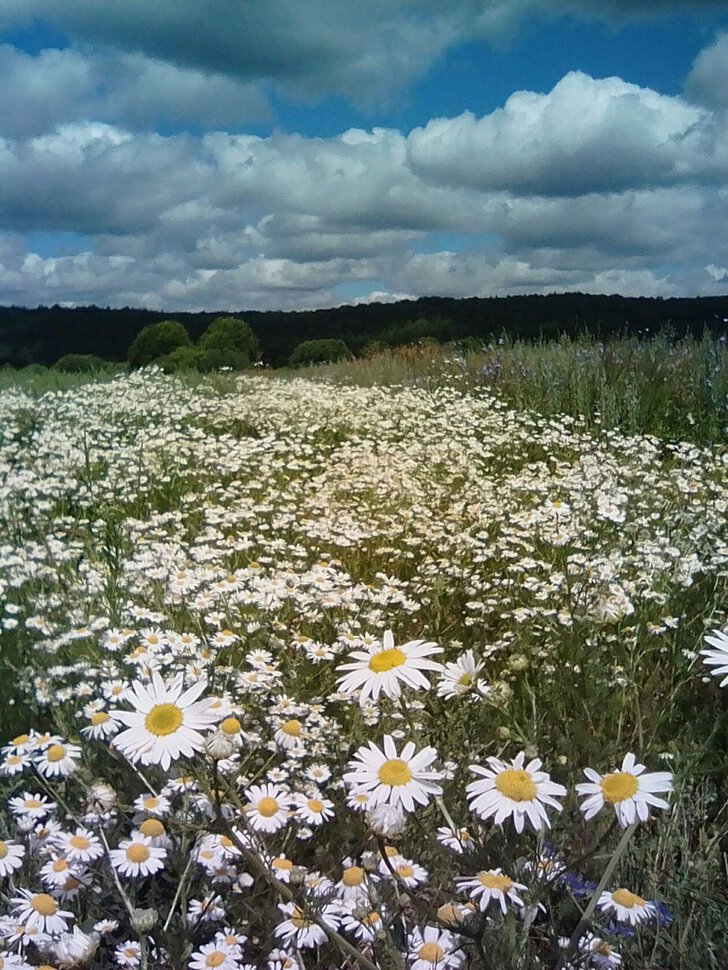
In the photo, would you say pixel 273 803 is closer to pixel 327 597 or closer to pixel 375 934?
pixel 375 934

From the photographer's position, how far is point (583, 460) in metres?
4.77

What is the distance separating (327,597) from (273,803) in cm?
136

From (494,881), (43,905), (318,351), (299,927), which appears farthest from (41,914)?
(318,351)

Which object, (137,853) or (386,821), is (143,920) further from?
(386,821)

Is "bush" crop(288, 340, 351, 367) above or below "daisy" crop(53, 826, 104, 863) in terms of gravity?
above

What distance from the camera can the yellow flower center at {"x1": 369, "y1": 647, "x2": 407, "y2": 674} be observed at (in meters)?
1.32

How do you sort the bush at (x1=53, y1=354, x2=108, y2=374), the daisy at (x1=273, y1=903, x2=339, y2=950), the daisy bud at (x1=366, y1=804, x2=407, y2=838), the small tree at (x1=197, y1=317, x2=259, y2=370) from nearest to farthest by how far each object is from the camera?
the daisy bud at (x1=366, y1=804, x2=407, y2=838)
the daisy at (x1=273, y1=903, x2=339, y2=950)
the bush at (x1=53, y1=354, x2=108, y2=374)
the small tree at (x1=197, y1=317, x2=259, y2=370)

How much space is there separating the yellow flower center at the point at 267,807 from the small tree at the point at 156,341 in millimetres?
10302

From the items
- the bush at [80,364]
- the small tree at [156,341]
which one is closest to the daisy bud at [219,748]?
the bush at [80,364]

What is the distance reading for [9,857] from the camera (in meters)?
1.59

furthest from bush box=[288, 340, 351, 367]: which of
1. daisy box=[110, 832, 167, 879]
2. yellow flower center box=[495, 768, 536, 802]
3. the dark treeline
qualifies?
yellow flower center box=[495, 768, 536, 802]

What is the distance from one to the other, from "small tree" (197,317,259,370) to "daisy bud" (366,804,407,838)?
34.6 ft

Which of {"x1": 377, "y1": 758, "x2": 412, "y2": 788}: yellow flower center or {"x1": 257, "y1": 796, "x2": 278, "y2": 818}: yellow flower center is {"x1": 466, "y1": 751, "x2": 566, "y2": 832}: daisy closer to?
{"x1": 377, "y1": 758, "x2": 412, "y2": 788}: yellow flower center

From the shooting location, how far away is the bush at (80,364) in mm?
10625
